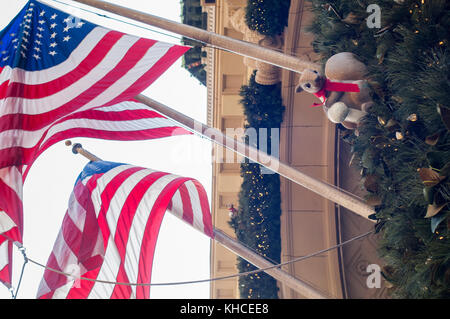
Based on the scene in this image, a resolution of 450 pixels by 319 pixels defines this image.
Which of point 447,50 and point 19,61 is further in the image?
point 19,61

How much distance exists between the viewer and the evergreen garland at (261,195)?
35.9ft

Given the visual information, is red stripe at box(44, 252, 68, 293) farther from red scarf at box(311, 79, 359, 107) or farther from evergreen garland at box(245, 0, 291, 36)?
evergreen garland at box(245, 0, 291, 36)

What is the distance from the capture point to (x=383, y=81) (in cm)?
462

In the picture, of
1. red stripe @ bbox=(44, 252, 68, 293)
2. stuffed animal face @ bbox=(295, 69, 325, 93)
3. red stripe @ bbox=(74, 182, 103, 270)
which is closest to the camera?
stuffed animal face @ bbox=(295, 69, 325, 93)

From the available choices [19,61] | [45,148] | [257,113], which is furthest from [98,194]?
[257,113]

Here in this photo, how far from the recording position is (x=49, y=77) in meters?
7.11

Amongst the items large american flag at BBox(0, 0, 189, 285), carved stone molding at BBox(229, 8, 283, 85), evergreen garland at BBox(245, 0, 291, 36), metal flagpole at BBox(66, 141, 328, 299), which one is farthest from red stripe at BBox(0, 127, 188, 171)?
evergreen garland at BBox(245, 0, 291, 36)

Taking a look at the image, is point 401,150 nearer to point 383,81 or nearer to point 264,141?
point 383,81

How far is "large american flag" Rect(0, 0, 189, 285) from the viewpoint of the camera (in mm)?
6738

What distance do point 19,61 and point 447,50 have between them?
656cm

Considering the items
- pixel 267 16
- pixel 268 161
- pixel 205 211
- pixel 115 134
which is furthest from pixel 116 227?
pixel 267 16

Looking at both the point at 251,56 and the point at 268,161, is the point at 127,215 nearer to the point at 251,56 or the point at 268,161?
the point at 268,161

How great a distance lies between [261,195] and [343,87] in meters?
6.49

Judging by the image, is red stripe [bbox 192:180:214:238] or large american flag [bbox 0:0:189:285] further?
red stripe [bbox 192:180:214:238]
